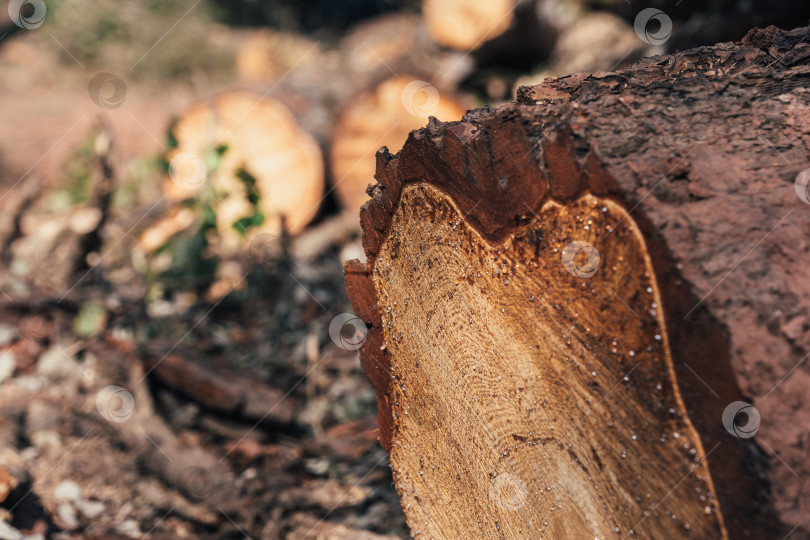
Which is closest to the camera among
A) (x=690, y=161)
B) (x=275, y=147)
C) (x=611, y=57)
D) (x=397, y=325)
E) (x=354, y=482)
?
(x=690, y=161)

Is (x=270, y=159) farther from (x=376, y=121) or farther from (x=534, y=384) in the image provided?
(x=534, y=384)

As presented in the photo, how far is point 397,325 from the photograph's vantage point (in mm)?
1366

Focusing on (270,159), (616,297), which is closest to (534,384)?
(616,297)

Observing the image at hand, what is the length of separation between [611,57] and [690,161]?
11.9ft

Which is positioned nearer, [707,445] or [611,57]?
[707,445]

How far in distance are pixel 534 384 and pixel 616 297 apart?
25cm

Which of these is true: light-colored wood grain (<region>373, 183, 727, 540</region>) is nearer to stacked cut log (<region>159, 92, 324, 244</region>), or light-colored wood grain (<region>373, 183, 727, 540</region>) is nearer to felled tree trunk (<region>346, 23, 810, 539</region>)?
felled tree trunk (<region>346, 23, 810, 539</region>)

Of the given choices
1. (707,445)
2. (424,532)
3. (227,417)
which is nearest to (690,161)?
(707,445)

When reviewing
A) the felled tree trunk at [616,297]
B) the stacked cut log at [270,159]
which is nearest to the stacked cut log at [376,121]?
the stacked cut log at [270,159]

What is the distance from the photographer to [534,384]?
1061 mm

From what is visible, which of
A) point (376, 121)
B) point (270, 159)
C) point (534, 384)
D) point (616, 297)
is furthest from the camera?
point (270, 159)

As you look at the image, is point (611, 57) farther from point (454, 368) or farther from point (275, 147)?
point (454, 368)

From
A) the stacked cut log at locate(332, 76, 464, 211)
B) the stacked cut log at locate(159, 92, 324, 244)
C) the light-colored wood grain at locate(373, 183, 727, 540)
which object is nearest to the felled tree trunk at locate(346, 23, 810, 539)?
the light-colored wood grain at locate(373, 183, 727, 540)

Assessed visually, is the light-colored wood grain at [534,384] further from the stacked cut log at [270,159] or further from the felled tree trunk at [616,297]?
the stacked cut log at [270,159]
